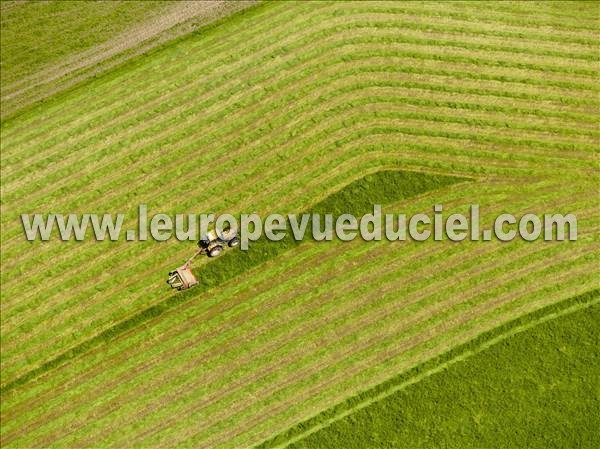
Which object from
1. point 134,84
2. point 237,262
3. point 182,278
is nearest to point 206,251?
point 237,262

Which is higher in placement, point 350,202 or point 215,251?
point 215,251

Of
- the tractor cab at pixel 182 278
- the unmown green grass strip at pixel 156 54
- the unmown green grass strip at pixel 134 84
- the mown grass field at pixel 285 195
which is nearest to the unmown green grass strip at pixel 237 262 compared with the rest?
the mown grass field at pixel 285 195

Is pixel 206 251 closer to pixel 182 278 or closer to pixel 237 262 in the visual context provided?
pixel 237 262

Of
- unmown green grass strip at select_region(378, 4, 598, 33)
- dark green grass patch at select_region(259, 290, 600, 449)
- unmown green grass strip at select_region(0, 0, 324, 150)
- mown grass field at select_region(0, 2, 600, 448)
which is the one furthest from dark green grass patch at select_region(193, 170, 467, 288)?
unmown green grass strip at select_region(378, 4, 598, 33)

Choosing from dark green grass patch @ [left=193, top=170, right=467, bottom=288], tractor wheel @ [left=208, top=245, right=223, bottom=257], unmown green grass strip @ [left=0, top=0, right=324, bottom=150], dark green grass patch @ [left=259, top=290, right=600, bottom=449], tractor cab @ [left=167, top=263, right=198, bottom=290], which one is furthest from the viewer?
unmown green grass strip @ [left=0, top=0, right=324, bottom=150]

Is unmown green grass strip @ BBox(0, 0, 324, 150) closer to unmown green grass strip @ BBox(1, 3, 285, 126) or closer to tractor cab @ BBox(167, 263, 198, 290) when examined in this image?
unmown green grass strip @ BBox(1, 3, 285, 126)

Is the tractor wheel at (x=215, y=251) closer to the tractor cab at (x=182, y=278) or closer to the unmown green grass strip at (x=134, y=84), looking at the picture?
the tractor cab at (x=182, y=278)
